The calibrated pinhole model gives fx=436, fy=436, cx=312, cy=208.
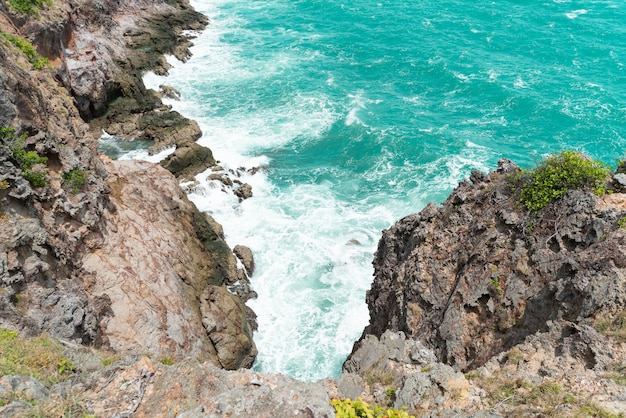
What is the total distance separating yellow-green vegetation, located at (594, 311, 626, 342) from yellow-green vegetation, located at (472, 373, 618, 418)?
2.04 m

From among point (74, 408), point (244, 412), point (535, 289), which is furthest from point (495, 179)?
point (74, 408)

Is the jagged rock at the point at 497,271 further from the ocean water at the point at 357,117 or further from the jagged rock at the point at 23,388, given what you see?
the ocean water at the point at 357,117

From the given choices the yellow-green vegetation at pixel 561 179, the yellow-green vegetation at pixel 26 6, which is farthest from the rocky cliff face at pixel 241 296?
the yellow-green vegetation at pixel 26 6

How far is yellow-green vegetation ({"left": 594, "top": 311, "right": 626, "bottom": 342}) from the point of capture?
1084cm

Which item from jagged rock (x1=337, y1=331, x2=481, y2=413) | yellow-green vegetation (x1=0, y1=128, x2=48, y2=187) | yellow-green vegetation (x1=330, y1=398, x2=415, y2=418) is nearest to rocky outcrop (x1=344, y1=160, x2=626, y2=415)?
jagged rock (x1=337, y1=331, x2=481, y2=413)

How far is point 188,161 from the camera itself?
131 feet

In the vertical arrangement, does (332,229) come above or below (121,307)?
below

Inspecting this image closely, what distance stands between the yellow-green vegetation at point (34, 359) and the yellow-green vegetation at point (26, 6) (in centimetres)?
3400

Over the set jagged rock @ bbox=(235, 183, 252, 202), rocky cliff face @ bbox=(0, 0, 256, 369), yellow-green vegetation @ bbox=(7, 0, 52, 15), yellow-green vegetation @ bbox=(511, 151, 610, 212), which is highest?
yellow-green vegetation @ bbox=(7, 0, 52, 15)

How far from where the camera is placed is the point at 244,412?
30.1 feet

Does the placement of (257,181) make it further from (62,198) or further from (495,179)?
(495,179)

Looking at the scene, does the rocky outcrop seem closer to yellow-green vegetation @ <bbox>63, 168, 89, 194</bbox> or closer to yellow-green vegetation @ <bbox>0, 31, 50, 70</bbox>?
yellow-green vegetation @ <bbox>63, 168, 89, 194</bbox>

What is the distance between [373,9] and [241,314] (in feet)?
238

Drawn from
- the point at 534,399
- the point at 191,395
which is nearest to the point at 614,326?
the point at 534,399
